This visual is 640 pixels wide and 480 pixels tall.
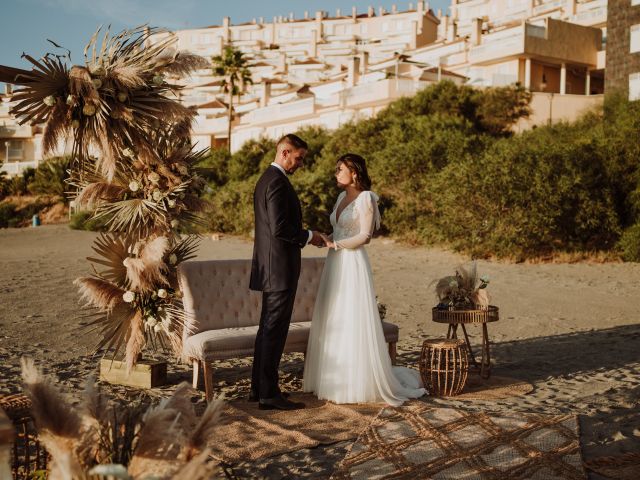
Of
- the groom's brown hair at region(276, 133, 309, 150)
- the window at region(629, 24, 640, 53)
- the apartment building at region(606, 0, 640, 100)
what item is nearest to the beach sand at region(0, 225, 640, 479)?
the groom's brown hair at region(276, 133, 309, 150)

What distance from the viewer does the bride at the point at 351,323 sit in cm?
623

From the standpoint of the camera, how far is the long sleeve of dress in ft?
20.9

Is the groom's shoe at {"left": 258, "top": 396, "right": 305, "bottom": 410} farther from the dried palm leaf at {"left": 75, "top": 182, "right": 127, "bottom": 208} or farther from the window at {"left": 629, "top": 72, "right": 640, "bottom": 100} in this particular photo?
the window at {"left": 629, "top": 72, "right": 640, "bottom": 100}

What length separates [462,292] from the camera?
7.13m

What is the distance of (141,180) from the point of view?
6.53m

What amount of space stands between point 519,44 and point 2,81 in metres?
34.2

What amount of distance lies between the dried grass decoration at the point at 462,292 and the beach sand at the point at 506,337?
94cm

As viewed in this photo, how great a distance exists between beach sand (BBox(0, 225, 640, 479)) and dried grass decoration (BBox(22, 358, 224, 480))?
2.03m

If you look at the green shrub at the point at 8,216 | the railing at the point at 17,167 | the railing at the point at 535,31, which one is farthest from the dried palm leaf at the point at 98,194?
the railing at the point at 17,167

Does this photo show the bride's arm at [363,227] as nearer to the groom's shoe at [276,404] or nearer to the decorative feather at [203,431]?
the groom's shoe at [276,404]

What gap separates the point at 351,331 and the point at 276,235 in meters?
1.15

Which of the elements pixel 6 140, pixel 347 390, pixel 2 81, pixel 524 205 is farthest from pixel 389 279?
pixel 6 140

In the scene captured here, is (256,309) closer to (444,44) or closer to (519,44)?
(519,44)

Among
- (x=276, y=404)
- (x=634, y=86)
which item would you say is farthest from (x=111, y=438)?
(x=634, y=86)
